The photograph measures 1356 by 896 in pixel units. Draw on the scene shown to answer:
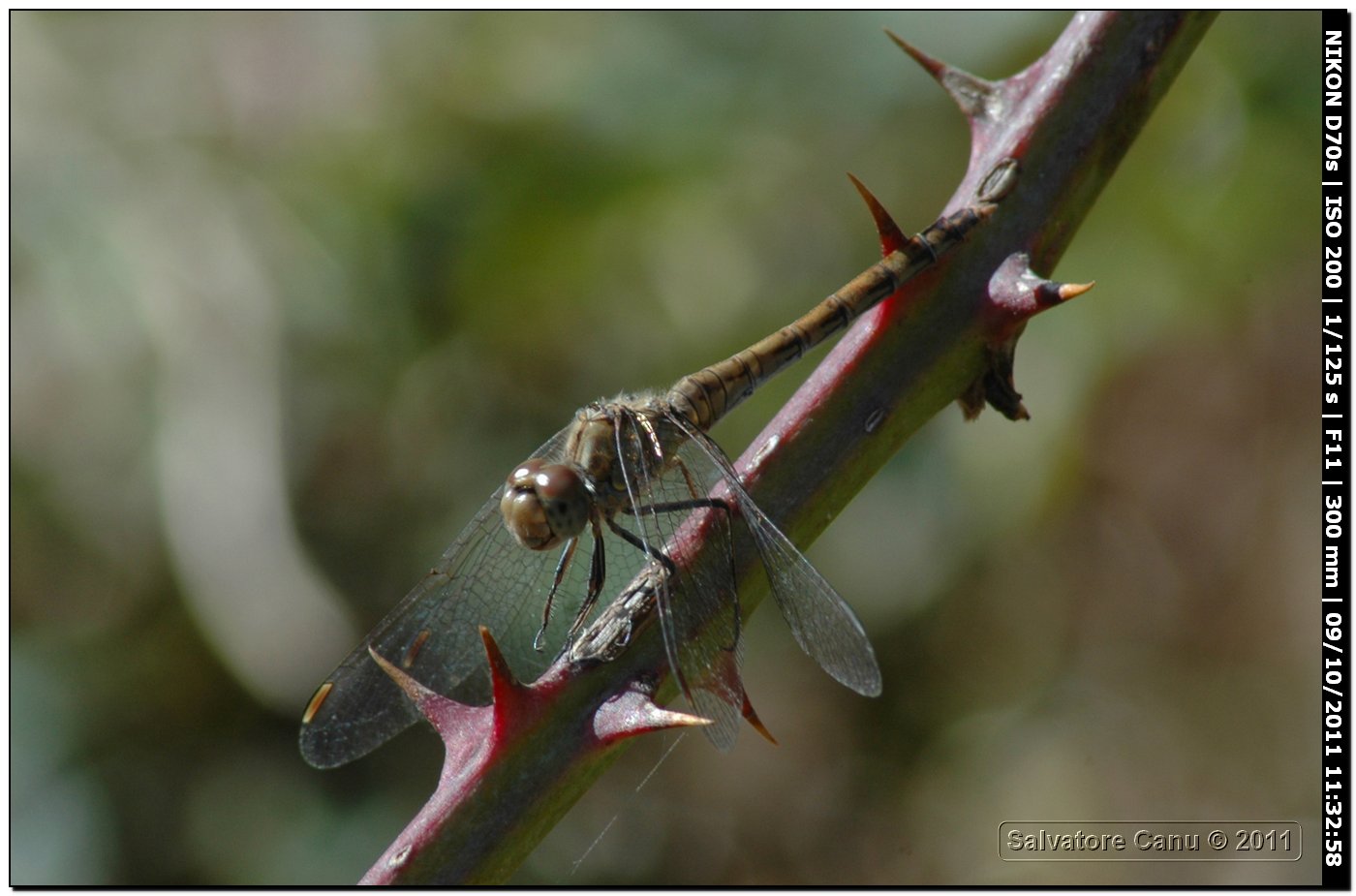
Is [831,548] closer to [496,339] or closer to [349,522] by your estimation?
[496,339]

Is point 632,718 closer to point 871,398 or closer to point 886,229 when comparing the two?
point 871,398

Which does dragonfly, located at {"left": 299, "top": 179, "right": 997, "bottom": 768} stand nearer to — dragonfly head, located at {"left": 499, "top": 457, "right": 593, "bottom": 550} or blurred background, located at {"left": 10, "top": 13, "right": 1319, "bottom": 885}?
dragonfly head, located at {"left": 499, "top": 457, "right": 593, "bottom": 550}

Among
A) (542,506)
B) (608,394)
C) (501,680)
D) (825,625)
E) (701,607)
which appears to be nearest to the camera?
(501,680)

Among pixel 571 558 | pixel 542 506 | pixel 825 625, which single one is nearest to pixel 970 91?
pixel 825 625

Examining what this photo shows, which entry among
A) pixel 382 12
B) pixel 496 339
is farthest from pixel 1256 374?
pixel 382 12

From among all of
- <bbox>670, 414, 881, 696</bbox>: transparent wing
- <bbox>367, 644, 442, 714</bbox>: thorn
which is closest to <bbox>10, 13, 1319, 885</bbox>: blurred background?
<bbox>670, 414, 881, 696</bbox>: transparent wing

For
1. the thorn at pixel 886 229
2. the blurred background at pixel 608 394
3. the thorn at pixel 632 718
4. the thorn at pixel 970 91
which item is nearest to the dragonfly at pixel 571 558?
the thorn at pixel 886 229
